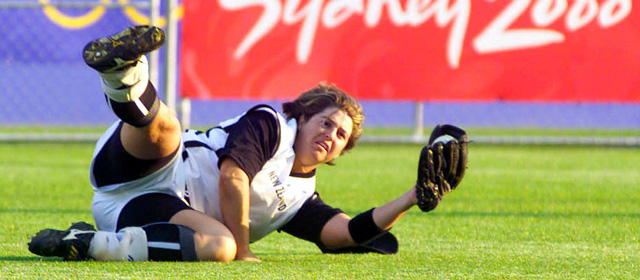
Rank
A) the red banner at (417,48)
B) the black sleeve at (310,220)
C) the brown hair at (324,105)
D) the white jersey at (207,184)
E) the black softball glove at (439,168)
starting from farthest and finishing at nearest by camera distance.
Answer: the red banner at (417,48)
the black sleeve at (310,220)
the brown hair at (324,105)
the white jersey at (207,184)
the black softball glove at (439,168)

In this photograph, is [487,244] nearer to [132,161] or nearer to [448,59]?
[132,161]

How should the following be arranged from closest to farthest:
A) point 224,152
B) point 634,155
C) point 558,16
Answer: point 224,152
point 558,16
point 634,155

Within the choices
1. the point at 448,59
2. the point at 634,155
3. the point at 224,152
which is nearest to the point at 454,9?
the point at 448,59

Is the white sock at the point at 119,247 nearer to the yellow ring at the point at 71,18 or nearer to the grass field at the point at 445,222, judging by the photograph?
the grass field at the point at 445,222

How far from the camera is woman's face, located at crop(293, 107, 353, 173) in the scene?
3348 mm

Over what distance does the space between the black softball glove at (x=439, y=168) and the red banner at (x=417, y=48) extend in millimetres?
5013

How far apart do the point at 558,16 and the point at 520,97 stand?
68 centimetres

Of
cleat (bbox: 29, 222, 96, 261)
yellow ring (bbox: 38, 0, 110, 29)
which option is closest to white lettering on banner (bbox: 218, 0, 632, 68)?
yellow ring (bbox: 38, 0, 110, 29)

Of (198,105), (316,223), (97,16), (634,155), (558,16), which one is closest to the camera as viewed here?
(316,223)

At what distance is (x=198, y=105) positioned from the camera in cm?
1338

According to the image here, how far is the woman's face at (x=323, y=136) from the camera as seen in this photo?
3348 mm

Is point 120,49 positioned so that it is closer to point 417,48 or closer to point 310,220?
point 310,220

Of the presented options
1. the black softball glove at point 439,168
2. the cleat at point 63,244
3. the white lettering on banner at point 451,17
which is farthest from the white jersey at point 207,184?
the white lettering on banner at point 451,17

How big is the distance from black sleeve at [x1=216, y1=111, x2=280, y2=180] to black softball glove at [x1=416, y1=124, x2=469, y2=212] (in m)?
0.46
